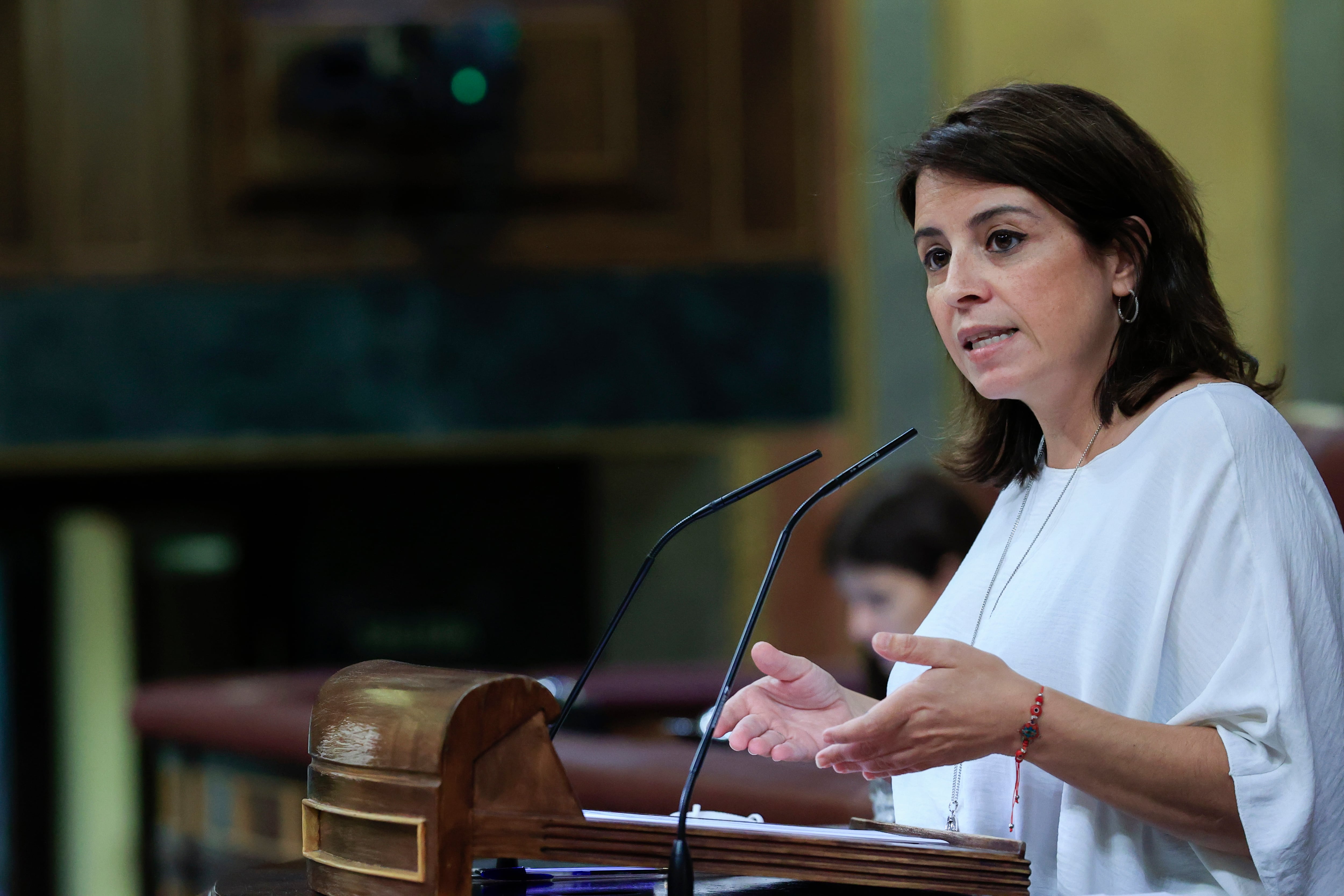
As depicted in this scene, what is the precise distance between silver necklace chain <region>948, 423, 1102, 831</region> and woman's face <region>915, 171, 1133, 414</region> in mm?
74

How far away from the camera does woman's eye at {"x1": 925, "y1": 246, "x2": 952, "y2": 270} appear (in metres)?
1.46

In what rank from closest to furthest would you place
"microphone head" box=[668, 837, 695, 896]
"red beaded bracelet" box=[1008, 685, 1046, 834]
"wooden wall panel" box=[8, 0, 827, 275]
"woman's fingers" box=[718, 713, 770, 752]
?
"microphone head" box=[668, 837, 695, 896] → "red beaded bracelet" box=[1008, 685, 1046, 834] → "woman's fingers" box=[718, 713, 770, 752] → "wooden wall panel" box=[8, 0, 827, 275]

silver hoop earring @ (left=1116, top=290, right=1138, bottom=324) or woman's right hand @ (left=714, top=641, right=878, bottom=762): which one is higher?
silver hoop earring @ (left=1116, top=290, right=1138, bottom=324)

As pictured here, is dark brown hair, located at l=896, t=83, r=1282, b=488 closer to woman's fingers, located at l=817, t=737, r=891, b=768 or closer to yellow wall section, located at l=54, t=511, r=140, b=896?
woman's fingers, located at l=817, t=737, r=891, b=768

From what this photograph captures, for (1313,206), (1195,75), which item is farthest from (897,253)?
(1313,206)

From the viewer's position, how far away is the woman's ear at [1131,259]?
1.41 m

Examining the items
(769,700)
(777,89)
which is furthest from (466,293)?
(769,700)

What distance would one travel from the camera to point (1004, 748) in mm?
1142

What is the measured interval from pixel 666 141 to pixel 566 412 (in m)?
0.99

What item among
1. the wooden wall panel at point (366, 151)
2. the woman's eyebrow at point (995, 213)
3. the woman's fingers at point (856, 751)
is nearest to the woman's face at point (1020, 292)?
the woman's eyebrow at point (995, 213)

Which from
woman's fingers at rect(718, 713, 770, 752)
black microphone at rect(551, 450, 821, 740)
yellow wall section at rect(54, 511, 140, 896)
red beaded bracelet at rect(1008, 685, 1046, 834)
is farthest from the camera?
yellow wall section at rect(54, 511, 140, 896)

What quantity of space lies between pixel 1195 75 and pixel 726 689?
15.1ft

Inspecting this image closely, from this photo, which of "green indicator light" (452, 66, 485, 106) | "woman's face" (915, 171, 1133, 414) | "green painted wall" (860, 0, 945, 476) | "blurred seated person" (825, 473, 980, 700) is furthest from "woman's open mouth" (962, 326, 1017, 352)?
"green indicator light" (452, 66, 485, 106)

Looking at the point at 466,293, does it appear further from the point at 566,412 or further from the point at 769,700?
the point at 769,700
